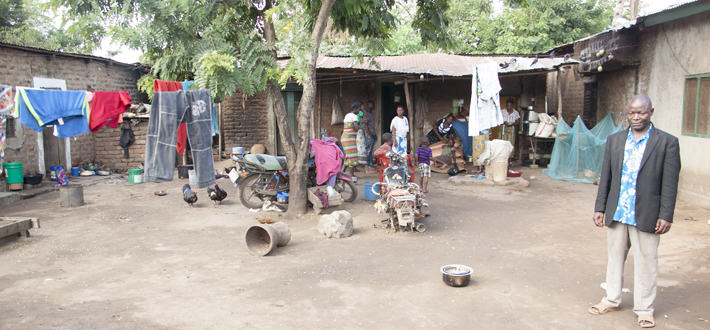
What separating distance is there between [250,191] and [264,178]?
39 cm

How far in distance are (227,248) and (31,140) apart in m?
8.59

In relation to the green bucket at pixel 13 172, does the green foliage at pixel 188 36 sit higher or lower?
higher

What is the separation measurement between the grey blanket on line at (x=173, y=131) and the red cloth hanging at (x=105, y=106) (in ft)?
4.90

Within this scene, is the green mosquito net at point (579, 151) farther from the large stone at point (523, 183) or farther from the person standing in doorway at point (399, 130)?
the person standing in doorway at point (399, 130)

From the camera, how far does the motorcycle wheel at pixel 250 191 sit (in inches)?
326

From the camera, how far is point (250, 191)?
333 inches

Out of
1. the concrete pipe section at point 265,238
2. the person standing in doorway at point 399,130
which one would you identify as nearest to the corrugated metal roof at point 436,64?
the person standing in doorway at point 399,130

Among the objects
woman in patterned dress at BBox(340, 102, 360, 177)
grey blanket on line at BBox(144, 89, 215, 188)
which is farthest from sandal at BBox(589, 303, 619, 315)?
Answer: woman in patterned dress at BBox(340, 102, 360, 177)

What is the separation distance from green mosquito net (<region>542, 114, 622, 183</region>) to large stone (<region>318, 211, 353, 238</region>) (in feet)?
21.9

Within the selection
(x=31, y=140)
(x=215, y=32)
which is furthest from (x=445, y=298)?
(x=31, y=140)

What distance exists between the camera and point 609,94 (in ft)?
40.2

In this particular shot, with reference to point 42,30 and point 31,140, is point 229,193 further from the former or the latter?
point 42,30

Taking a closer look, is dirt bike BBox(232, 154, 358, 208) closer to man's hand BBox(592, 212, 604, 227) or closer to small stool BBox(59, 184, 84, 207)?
small stool BBox(59, 184, 84, 207)

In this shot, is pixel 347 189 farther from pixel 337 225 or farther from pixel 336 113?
pixel 336 113
